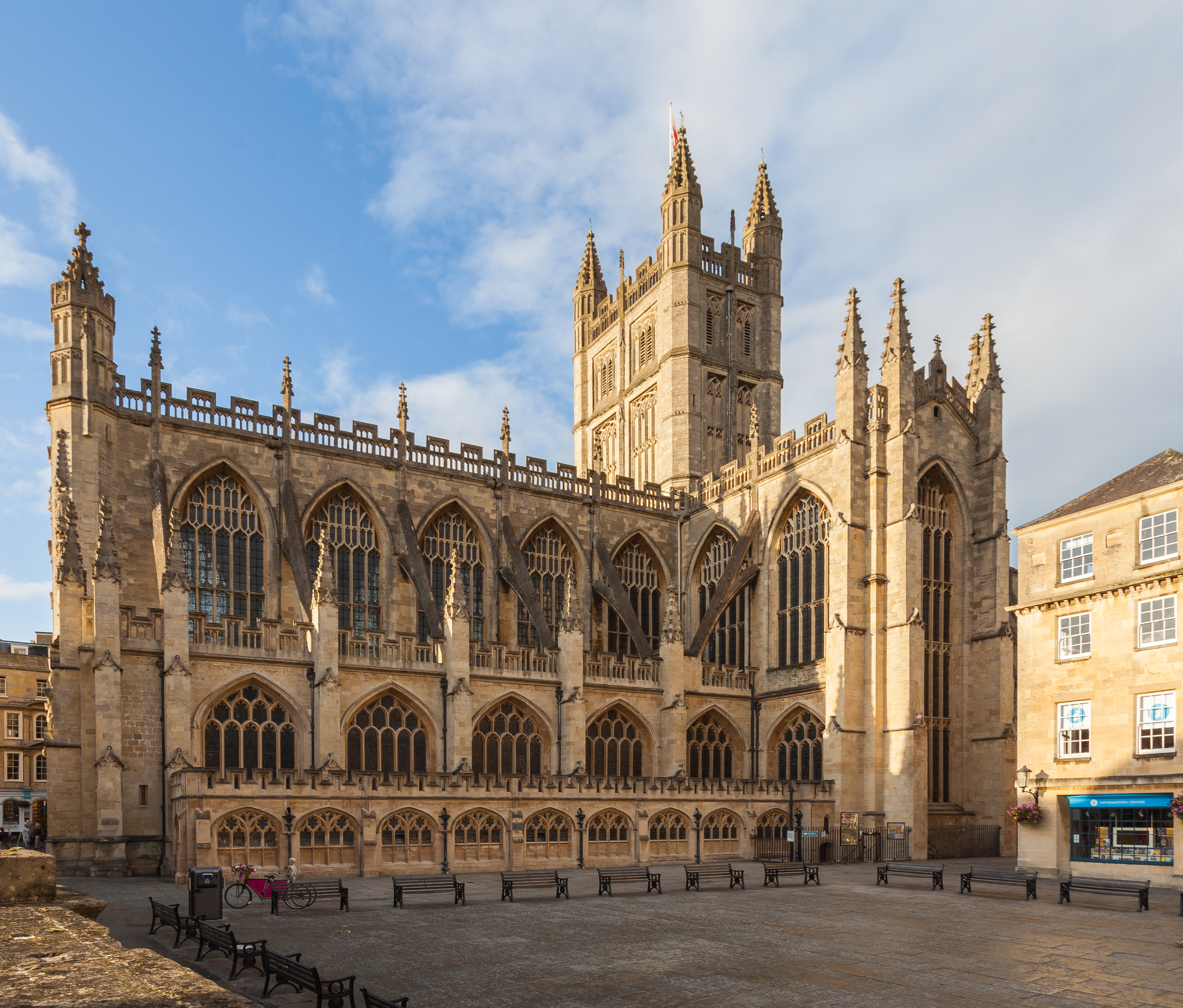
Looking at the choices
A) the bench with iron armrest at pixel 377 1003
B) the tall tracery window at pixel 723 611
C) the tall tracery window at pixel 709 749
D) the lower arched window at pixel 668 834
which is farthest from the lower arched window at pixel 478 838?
the bench with iron armrest at pixel 377 1003

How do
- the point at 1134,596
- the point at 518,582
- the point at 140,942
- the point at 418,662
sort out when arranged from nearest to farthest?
the point at 140,942, the point at 1134,596, the point at 418,662, the point at 518,582

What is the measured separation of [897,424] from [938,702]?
10005 mm

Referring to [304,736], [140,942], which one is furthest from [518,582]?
[140,942]

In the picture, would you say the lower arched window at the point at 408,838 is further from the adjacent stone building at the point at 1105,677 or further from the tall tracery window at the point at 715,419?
the tall tracery window at the point at 715,419

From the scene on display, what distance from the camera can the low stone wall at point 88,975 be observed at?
13.1 feet

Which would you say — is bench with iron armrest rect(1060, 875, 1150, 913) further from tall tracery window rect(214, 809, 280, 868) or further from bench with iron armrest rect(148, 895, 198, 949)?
tall tracery window rect(214, 809, 280, 868)

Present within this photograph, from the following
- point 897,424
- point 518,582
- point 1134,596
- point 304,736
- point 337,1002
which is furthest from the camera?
point 518,582

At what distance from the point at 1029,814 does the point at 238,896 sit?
19429 millimetres

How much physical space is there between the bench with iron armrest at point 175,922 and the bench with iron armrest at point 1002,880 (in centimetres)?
1556

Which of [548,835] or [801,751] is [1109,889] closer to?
[548,835]

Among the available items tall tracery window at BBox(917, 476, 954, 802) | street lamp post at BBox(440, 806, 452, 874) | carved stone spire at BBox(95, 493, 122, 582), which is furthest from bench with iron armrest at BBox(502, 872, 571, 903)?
tall tracery window at BBox(917, 476, 954, 802)

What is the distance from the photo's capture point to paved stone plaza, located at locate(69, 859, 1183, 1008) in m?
11.6

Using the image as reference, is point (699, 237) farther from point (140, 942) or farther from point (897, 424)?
point (140, 942)

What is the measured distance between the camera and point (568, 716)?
113 feet
